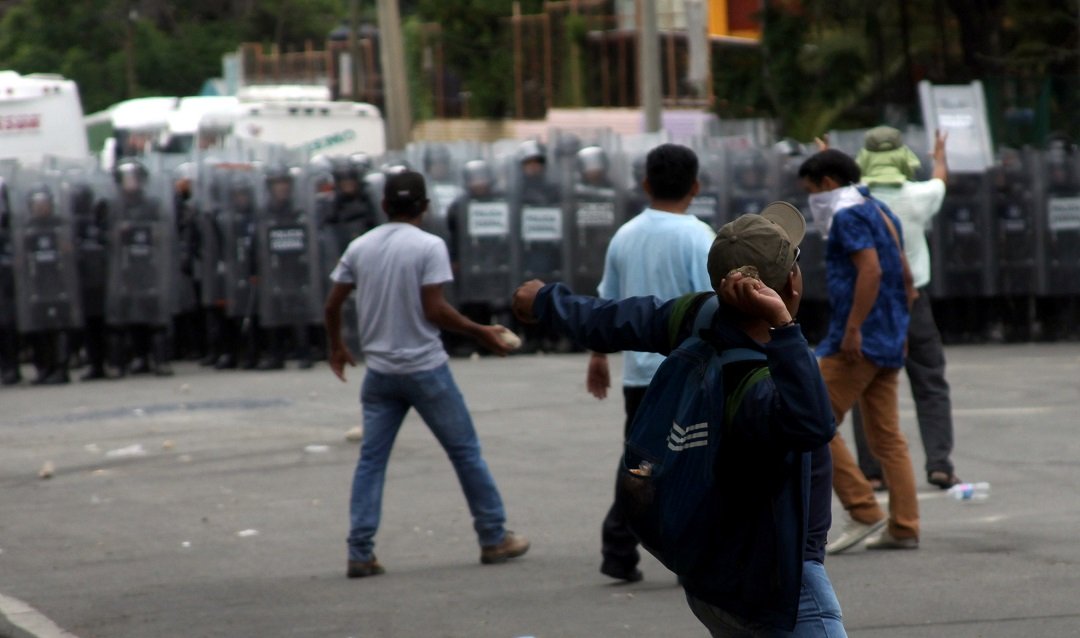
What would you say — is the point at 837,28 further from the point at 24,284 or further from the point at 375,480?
the point at 375,480

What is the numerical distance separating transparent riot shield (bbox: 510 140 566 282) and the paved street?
3151mm

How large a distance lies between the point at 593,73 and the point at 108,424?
24593 mm

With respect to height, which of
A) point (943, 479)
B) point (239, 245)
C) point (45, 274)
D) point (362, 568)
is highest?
point (239, 245)

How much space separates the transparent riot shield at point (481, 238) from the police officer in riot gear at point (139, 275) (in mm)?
2772

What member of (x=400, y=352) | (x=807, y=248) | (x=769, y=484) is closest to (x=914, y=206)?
(x=400, y=352)

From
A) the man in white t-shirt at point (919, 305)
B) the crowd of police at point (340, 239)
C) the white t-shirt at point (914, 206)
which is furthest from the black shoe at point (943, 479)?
the crowd of police at point (340, 239)

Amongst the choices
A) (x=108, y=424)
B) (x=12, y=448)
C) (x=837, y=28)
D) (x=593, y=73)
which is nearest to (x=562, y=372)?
(x=108, y=424)

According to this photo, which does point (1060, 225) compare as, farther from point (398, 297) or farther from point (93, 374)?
point (398, 297)

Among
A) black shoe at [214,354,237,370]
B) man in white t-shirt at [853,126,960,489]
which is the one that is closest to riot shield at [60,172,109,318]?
black shoe at [214,354,237,370]

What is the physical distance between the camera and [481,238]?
17.0 meters

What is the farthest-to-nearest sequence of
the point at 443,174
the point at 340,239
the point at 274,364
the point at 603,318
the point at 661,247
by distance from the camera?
1. the point at 443,174
2. the point at 274,364
3. the point at 340,239
4. the point at 661,247
5. the point at 603,318

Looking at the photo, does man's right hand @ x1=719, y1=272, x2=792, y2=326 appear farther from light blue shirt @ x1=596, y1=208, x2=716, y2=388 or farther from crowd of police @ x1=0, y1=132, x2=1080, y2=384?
crowd of police @ x1=0, y1=132, x2=1080, y2=384

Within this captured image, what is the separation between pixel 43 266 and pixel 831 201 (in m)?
10.4

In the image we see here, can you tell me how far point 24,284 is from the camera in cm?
1598
